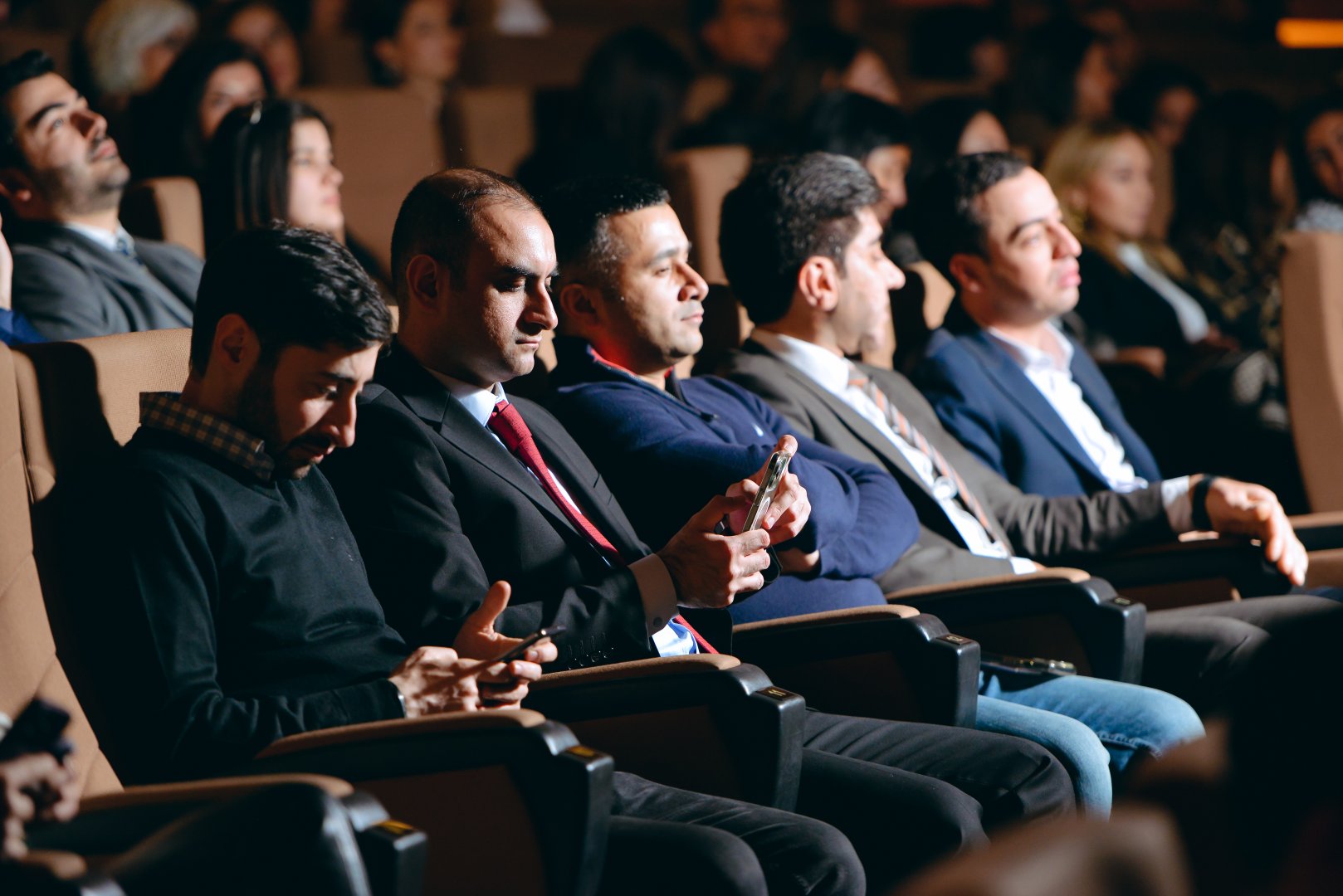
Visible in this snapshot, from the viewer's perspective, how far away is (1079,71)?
5.39 m

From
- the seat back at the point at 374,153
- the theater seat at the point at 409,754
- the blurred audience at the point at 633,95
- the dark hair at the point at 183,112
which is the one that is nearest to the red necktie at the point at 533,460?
the theater seat at the point at 409,754

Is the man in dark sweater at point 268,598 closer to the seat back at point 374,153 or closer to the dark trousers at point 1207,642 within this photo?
the dark trousers at point 1207,642

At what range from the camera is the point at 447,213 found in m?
1.84

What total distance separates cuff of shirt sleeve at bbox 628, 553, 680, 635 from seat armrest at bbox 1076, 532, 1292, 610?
3.16 ft

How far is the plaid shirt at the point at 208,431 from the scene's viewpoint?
5.06 feet

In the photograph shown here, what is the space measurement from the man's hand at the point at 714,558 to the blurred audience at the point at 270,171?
4.10 feet

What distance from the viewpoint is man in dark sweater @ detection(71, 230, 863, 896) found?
4.77ft

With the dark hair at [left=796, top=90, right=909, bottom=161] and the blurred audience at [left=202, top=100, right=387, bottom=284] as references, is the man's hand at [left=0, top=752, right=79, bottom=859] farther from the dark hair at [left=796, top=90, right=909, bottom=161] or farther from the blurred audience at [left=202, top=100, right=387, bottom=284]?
the dark hair at [left=796, top=90, right=909, bottom=161]

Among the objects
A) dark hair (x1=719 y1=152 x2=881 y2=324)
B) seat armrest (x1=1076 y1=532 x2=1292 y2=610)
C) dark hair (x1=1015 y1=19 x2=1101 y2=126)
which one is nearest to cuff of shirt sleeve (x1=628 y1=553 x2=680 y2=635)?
dark hair (x1=719 y1=152 x2=881 y2=324)

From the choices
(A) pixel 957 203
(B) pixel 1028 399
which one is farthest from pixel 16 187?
(B) pixel 1028 399

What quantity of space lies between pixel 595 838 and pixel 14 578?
2.00 ft

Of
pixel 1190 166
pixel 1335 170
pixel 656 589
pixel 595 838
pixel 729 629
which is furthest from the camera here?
Result: pixel 1190 166

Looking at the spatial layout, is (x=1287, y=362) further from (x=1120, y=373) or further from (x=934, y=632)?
(x=934, y=632)

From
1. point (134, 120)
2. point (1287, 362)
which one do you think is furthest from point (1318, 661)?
point (134, 120)
